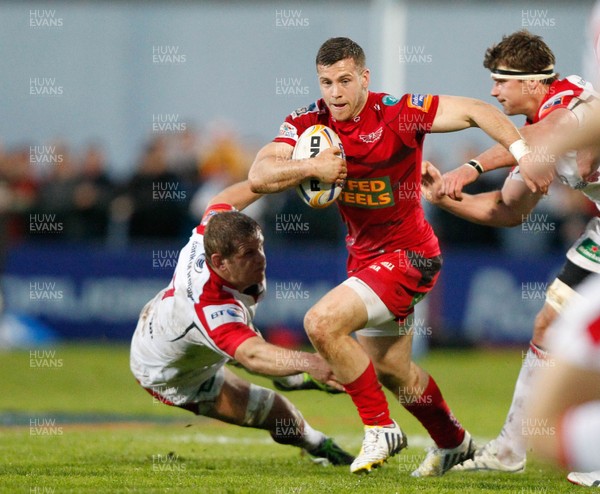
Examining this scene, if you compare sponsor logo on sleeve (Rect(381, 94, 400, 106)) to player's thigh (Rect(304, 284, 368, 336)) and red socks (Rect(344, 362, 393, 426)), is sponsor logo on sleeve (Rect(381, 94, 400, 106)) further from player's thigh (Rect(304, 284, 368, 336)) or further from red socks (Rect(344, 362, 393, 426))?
red socks (Rect(344, 362, 393, 426))

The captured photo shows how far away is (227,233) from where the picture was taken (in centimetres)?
739

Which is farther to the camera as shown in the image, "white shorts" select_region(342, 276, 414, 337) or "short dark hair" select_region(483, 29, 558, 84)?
"short dark hair" select_region(483, 29, 558, 84)

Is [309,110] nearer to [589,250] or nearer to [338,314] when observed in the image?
[338,314]

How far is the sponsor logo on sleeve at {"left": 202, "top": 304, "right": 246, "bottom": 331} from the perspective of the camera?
7.36 m

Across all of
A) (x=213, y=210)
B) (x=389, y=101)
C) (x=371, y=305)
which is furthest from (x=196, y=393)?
(x=389, y=101)

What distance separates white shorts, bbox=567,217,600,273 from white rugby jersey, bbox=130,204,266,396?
7.37 feet

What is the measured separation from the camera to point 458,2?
19094 mm

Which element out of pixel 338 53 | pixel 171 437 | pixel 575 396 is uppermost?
pixel 338 53

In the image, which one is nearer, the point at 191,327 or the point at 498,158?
the point at 191,327

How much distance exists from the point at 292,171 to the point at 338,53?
88cm

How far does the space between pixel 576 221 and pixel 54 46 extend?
36.5ft

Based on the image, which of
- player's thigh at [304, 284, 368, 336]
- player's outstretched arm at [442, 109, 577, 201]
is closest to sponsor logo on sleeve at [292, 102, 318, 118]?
player's outstretched arm at [442, 109, 577, 201]

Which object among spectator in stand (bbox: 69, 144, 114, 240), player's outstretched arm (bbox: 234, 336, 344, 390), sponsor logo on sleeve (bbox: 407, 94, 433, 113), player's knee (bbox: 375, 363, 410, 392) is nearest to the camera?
player's outstretched arm (bbox: 234, 336, 344, 390)

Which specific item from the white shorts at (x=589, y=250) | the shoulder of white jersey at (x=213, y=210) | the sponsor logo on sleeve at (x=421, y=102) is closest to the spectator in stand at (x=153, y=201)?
the shoulder of white jersey at (x=213, y=210)
